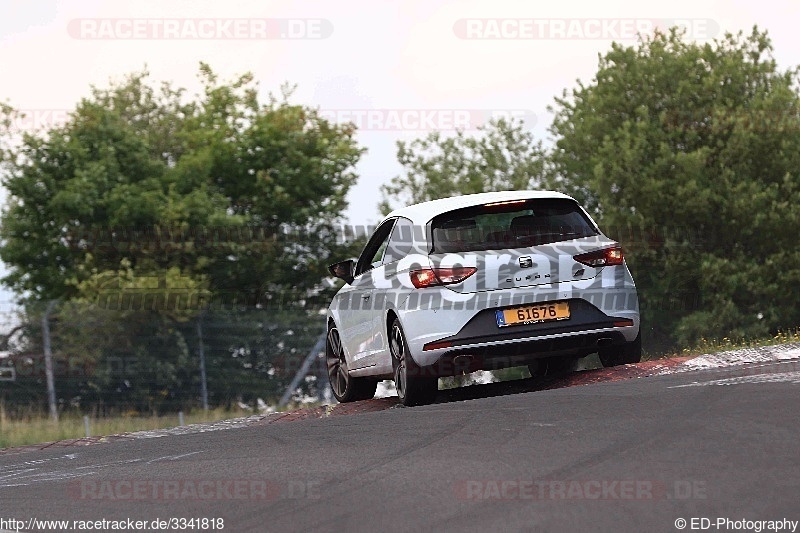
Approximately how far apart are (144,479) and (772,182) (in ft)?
140

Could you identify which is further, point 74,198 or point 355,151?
point 355,151

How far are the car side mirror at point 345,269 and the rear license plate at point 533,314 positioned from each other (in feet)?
8.22

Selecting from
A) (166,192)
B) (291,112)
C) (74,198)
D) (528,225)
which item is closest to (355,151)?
(291,112)

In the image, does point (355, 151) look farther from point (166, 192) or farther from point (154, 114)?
point (154, 114)

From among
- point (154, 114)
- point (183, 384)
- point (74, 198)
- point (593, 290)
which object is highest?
point (154, 114)

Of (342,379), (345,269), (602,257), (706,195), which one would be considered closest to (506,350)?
(602,257)

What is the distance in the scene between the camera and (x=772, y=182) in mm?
49281

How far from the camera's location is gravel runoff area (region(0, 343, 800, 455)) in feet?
45.6

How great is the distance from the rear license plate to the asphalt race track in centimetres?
71

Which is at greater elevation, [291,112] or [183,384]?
[291,112]

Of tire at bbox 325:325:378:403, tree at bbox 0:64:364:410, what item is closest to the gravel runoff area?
tire at bbox 325:325:378:403

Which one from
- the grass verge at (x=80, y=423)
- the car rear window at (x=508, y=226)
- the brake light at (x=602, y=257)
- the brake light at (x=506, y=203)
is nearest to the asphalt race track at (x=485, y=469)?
the brake light at (x=602, y=257)

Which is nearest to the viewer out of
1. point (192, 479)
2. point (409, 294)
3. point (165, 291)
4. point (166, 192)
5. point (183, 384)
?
point (192, 479)

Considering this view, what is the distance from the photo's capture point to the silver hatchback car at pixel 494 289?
41.0 ft
